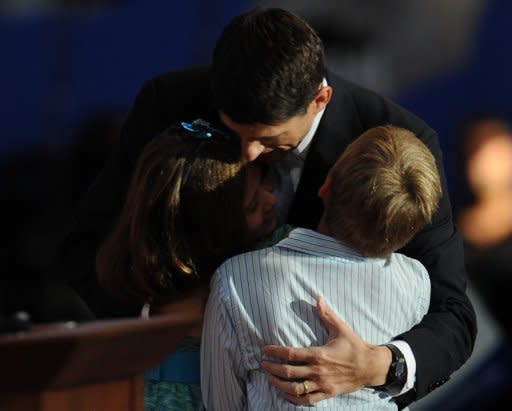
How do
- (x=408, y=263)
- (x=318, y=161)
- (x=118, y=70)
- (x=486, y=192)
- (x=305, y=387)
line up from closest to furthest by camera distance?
(x=305, y=387)
(x=408, y=263)
(x=318, y=161)
(x=486, y=192)
(x=118, y=70)

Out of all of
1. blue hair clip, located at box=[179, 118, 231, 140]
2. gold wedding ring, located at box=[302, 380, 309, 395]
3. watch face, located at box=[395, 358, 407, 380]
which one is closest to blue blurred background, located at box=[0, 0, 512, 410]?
blue hair clip, located at box=[179, 118, 231, 140]

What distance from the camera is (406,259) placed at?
232 centimetres

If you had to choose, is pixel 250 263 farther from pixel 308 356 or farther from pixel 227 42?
pixel 227 42

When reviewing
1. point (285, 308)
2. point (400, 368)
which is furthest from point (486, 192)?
point (285, 308)

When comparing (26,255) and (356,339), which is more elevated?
(356,339)

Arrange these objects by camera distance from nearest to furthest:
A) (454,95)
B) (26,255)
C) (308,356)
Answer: (308,356), (26,255), (454,95)

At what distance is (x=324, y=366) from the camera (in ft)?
7.06

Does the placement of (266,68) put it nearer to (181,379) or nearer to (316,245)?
(316,245)

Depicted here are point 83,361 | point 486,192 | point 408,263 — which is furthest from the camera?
point 486,192

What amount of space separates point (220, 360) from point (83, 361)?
28.3 inches

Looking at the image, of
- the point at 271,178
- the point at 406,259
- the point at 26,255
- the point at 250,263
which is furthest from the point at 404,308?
the point at 26,255

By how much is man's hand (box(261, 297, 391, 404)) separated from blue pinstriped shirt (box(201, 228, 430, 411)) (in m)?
0.03

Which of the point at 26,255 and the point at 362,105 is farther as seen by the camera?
the point at 26,255

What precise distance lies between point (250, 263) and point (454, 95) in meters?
3.06
